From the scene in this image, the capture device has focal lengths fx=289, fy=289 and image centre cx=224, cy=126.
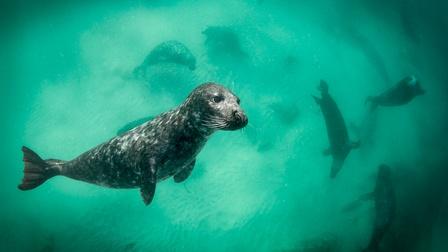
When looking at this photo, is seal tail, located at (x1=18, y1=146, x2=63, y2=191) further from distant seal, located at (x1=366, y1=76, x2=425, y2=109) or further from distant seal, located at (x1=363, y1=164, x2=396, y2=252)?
distant seal, located at (x1=366, y1=76, x2=425, y2=109)

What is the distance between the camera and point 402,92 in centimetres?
1614

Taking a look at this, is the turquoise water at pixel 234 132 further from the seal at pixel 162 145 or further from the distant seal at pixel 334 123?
the seal at pixel 162 145

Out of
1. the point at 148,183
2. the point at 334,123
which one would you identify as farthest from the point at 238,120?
the point at 334,123

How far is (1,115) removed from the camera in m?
19.9

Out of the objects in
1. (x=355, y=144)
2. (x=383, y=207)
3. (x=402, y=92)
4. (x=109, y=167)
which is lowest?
(x=383, y=207)

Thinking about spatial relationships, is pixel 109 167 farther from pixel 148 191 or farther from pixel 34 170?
pixel 34 170

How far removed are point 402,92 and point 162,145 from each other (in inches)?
628

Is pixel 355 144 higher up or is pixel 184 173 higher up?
pixel 184 173

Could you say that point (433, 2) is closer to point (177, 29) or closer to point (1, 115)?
point (177, 29)

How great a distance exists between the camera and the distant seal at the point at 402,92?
1537 cm

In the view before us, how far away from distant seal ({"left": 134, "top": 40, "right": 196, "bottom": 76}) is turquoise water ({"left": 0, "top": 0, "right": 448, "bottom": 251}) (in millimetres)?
702

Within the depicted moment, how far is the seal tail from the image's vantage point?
20.0 ft

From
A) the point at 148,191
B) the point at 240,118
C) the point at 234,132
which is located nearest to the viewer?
the point at 240,118

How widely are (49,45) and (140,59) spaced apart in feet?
19.2
